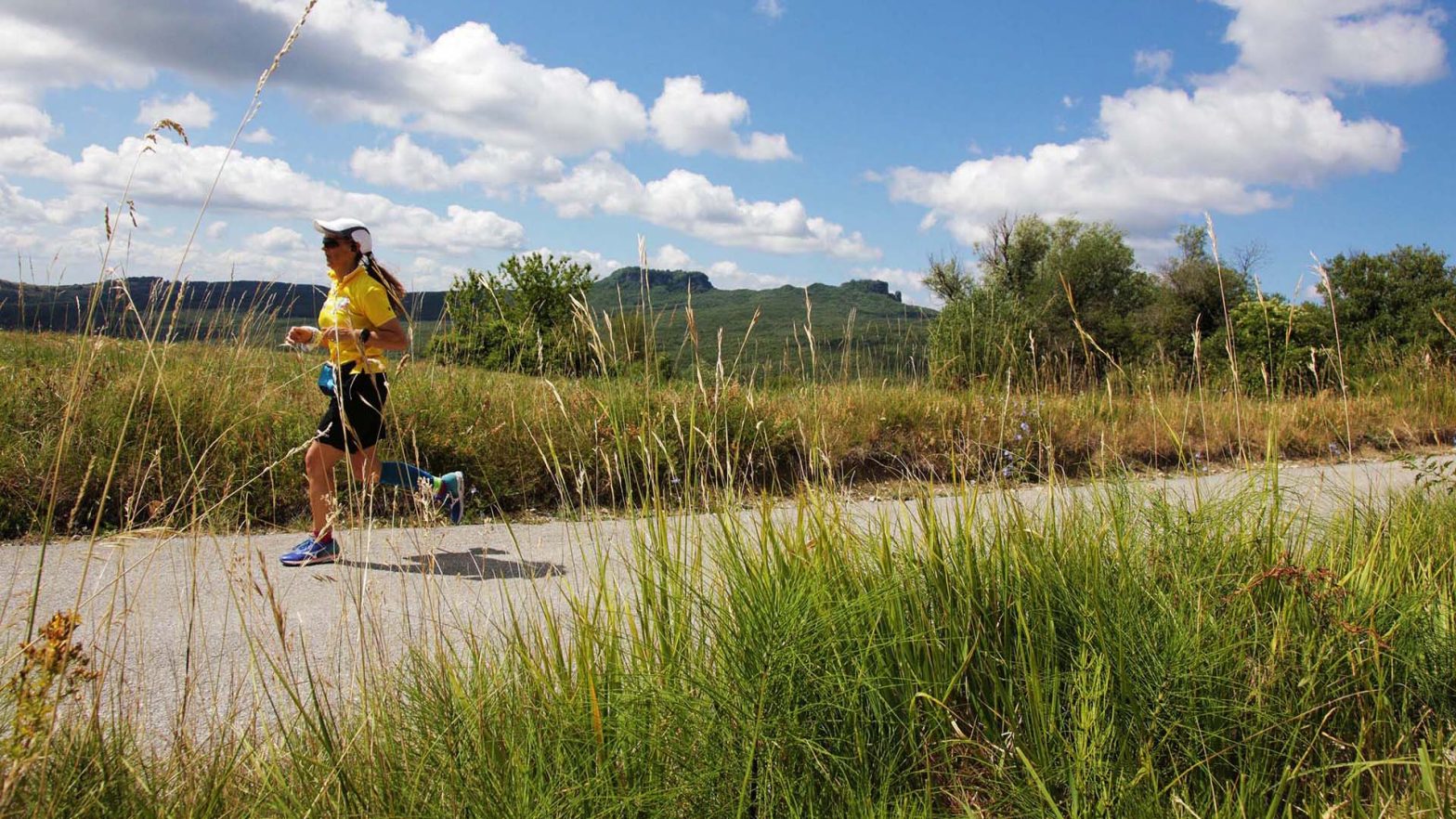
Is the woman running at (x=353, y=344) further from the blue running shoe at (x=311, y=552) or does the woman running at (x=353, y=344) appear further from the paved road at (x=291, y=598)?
the paved road at (x=291, y=598)

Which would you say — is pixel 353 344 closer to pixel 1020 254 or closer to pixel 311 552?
pixel 311 552

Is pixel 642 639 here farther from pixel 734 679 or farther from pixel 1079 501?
pixel 1079 501

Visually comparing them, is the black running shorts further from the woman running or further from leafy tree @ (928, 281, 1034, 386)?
leafy tree @ (928, 281, 1034, 386)

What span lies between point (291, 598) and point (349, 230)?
2060mm

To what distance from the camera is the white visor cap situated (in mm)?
4824

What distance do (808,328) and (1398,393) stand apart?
10.7 metres

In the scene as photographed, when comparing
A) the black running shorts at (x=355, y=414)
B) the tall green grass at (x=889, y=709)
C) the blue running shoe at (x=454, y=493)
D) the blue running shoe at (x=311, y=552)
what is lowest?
the tall green grass at (x=889, y=709)

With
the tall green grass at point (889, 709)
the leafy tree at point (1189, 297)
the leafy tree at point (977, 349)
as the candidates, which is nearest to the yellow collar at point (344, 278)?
the tall green grass at point (889, 709)

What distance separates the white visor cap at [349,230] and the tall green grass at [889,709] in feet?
10.1


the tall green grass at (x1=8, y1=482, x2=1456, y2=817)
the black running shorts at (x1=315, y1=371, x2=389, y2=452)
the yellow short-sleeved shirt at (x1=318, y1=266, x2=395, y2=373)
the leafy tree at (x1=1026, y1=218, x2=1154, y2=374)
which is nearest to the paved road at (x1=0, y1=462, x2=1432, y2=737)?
the tall green grass at (x1=8, y1=482, x2=1456, y2=817)

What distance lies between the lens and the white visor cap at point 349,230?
4824 mm

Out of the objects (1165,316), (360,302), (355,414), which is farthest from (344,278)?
(1165,316)

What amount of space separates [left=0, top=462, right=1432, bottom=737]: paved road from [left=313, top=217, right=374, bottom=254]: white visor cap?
1.66 metres

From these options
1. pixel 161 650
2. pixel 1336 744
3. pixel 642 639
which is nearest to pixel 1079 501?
pixel 1336 744
